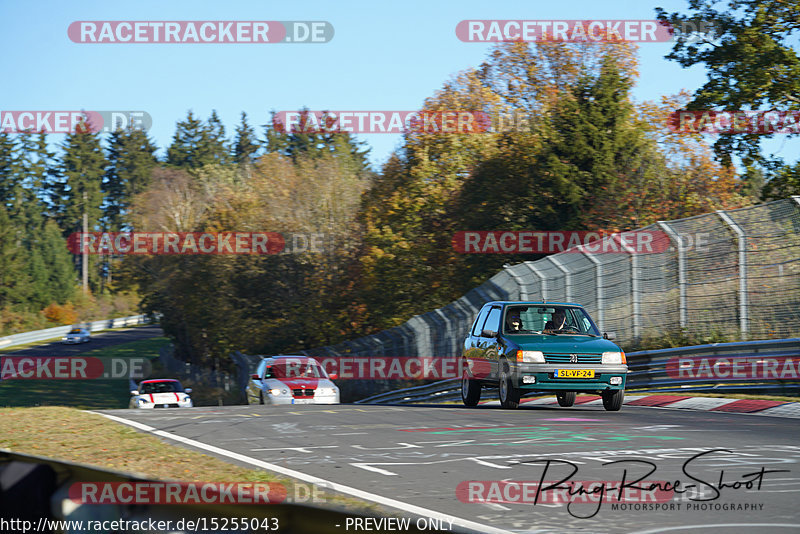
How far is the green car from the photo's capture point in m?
15.2

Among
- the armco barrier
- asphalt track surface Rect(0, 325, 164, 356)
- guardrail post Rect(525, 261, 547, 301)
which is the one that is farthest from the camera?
asphalt track surface Rect(0, 325, 164, 356)

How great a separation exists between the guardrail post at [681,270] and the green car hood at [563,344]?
3.97 meters

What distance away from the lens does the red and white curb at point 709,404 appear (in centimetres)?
1479

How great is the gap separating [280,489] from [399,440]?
166 inches

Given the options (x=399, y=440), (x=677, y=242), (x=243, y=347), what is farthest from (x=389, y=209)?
(x=399, y=440)

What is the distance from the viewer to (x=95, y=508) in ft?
15.2

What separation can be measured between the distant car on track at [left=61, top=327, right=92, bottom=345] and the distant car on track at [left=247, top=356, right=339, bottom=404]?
76.6 metres

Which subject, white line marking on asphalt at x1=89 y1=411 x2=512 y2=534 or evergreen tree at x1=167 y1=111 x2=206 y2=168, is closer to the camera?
white line marking on asphalt at x1=89 y1=411 x2=512 y2=534

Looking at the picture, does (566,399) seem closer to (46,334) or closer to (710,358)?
(710,358)

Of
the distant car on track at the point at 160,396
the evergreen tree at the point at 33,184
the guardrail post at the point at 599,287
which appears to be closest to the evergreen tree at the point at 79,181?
the evergreen tree at the point at 33,184

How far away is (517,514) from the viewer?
21.9ft

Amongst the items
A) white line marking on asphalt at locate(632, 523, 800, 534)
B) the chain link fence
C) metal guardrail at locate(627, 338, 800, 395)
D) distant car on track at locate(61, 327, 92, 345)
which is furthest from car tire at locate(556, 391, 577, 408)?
distant car on track at locate(61, 327, 92, 345)

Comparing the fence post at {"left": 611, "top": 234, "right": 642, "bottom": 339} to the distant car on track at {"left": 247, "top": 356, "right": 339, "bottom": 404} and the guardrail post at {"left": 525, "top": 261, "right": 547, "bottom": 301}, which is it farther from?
the distant car on track at {"left": 247, "top": 356, "right": 339, "bottom": 404}

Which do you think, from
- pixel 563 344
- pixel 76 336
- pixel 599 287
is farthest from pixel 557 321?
pixel 76 336
